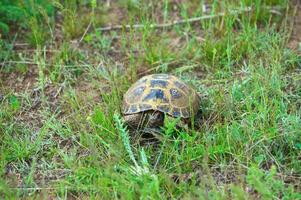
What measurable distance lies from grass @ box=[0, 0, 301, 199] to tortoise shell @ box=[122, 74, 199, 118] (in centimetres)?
14

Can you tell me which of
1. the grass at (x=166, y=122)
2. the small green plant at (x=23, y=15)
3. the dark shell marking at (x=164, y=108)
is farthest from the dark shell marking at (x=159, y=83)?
the small green plant at (x=23, y=15)

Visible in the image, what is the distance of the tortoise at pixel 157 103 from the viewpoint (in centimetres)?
375

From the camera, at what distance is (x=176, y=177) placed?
11.1 ft

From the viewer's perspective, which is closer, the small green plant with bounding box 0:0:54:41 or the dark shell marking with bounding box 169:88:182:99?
the dark shell marking with bounding box 169:88:182:99

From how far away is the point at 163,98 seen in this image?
12.4 feet

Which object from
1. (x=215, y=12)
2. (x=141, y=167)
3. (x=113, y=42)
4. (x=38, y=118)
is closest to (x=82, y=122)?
(x=38, y=118)

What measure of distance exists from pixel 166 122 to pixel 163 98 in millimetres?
259

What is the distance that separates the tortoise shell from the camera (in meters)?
3.75

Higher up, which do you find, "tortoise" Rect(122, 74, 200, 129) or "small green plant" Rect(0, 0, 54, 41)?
"small green plant" Rect(0, 0, 54, 41)

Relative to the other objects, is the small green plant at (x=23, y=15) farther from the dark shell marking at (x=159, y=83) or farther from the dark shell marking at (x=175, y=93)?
the dark shell marking at (x=175, y=93)

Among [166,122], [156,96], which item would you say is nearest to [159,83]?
[156,96]

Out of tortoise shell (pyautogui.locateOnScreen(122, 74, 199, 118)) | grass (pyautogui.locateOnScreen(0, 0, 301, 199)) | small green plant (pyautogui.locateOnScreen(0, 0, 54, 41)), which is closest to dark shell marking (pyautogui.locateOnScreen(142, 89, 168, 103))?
tortoise shell (pyautogui.locateOnScreen(122, 74, 199, 118))

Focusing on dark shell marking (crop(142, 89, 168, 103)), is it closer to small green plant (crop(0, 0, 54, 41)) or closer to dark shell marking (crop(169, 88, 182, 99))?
dark shell marking (crop(169, 88, 182, 99))

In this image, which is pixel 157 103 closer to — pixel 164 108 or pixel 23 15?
pixel 164 108
